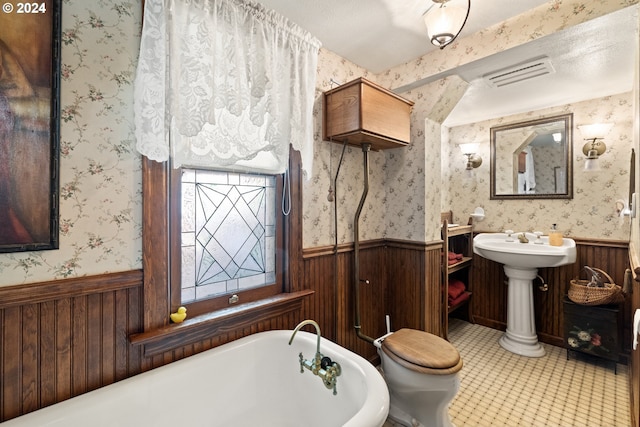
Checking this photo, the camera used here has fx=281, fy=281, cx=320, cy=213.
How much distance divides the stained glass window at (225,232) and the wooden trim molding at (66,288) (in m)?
0.26

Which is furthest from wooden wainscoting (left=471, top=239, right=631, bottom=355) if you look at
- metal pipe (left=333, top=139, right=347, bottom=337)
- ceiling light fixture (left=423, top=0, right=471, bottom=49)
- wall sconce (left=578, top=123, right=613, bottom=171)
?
ceiling light fixture (left=423, top=0, right=471, bottom=49)

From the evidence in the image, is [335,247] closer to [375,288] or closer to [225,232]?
[375,288]

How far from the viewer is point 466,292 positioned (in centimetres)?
302

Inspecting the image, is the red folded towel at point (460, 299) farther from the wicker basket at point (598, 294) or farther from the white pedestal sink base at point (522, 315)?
the wicker basket at point (598, 294)

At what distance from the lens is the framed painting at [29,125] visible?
95cm

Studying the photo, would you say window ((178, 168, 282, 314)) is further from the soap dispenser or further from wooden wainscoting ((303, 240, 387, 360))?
the soap dispenser

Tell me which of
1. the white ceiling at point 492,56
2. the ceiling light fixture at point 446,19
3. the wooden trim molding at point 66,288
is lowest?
the wooden trim molding at point 66,288

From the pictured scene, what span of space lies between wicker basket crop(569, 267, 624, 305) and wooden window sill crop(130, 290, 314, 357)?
7.07 feet

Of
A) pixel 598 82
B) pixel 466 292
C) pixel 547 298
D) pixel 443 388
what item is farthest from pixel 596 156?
pixel 443 388

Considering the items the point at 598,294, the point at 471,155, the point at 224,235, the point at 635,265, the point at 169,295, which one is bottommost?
the point at 598,294

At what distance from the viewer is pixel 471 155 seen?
3092 mm

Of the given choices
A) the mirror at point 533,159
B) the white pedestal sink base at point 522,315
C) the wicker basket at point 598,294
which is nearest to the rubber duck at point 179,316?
the white pedestal sink base at point 522,315

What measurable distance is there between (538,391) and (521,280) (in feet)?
2.95

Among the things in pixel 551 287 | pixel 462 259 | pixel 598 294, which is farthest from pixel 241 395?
pixel 551 287
